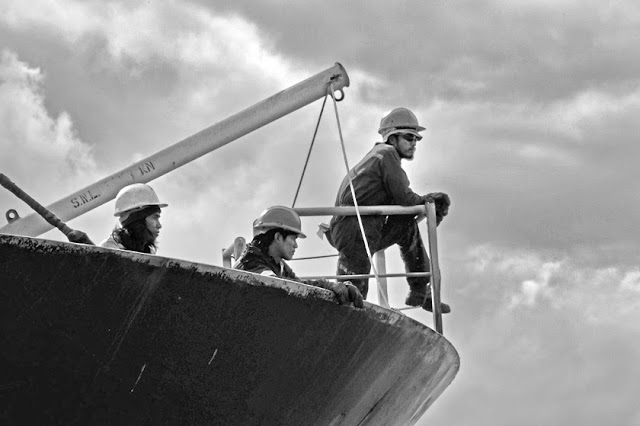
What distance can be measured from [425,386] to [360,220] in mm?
1479

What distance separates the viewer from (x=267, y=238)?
438 inches

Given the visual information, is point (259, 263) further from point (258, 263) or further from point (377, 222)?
point (377, 222)

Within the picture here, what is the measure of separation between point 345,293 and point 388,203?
3348 millimetres

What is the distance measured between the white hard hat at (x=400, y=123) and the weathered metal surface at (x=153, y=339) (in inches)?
135

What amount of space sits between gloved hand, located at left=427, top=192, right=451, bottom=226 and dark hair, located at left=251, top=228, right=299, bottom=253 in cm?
234

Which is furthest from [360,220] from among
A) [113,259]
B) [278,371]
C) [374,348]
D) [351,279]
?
[113,259]

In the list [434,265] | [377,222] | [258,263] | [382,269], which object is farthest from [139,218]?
[382,269]

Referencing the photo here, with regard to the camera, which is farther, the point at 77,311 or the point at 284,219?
the point at 284,219

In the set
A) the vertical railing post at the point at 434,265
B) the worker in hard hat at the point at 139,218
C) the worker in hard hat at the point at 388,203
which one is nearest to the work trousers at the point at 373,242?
the worker in hard hat at the point at 388,203

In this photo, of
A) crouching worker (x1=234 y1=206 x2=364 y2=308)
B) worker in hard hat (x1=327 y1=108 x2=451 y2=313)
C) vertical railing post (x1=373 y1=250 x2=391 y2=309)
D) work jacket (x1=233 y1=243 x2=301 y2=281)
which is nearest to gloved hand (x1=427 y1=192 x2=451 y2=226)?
worker in hard hat (x1=327 y1=108 x2=451 y2=313)

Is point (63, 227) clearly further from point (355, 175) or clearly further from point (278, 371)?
point (355, 175)

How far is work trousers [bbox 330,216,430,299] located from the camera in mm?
13289

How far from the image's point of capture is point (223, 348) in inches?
384

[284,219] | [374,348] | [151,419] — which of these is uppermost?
[284,219]
